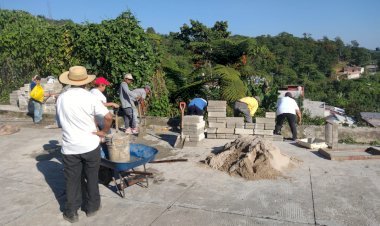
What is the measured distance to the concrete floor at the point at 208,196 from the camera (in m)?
4.31

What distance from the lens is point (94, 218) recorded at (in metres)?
4.36

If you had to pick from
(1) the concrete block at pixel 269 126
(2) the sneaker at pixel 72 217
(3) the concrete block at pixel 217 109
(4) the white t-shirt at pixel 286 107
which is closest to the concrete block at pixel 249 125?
(1) the concrete block at pixel 269 126

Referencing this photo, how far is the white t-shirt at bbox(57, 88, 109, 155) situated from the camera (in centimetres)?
412

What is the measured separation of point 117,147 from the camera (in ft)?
16.4

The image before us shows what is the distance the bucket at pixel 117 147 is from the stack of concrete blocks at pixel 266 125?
12.7 ft

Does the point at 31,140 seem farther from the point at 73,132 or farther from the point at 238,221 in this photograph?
the point at 238,221

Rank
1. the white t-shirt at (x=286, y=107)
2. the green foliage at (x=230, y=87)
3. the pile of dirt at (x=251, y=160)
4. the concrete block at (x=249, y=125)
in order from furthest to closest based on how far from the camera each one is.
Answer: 1. the green foliage at (x=230, y=87)
2. the white t-shirt at (x=286, y=107)
3. the concrete block at (x=249, y=125)
4. the pile of dirt at (x=251, y=160)

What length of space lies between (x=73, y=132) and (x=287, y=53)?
49802 millimetres

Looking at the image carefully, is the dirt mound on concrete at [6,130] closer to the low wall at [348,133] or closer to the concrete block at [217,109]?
the concrete block at [217,109]

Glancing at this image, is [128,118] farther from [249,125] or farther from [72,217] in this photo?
[72,217]

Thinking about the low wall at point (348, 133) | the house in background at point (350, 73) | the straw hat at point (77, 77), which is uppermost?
the house in background at point (350, 73)

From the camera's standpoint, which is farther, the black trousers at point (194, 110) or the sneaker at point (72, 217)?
the black trousers at point (194, 110)

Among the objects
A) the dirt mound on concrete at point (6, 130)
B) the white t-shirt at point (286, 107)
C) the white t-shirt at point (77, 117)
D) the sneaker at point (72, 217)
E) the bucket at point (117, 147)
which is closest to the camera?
the white t-shirt at point (77, 117)

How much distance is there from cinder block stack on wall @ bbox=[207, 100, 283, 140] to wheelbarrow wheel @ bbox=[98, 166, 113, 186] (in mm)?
3363
